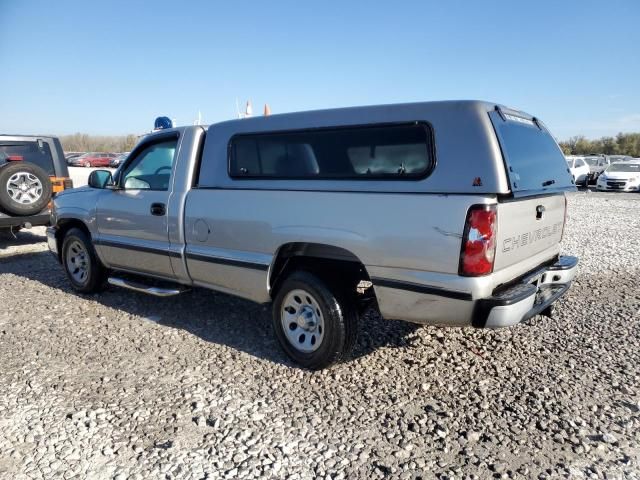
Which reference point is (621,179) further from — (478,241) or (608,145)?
(608,145)

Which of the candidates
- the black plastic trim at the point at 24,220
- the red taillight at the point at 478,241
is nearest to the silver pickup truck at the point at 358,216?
the red taillight at the point at 478,241

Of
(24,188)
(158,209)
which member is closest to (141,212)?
(158,209)

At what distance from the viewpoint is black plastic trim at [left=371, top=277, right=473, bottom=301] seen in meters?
2.93

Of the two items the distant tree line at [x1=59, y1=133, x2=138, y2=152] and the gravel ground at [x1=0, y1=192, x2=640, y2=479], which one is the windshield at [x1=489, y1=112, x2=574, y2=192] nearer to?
the gravel ground at [x1=0, y1=192, x2=640, y2=479]

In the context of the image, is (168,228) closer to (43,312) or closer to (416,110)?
(43,312)

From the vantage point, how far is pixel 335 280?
3621 mm

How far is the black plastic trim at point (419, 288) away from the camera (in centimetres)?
293

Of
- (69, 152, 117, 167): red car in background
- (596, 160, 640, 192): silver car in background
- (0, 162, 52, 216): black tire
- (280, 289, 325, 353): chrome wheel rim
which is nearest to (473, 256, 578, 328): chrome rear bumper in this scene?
(280, 289, 325, 353): chrome wheel rim

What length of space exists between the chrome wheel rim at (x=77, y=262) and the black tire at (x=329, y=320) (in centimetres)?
311

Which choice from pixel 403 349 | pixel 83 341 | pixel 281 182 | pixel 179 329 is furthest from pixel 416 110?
pixel 83 341

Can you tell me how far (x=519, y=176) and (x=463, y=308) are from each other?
957 mm

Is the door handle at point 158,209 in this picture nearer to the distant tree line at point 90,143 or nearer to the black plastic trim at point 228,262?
the black plastic trim at point 228,262

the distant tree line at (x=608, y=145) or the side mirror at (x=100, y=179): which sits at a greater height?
the distant tree line at (x=608, y=145)

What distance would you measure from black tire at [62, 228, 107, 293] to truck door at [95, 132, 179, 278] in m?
0.26
